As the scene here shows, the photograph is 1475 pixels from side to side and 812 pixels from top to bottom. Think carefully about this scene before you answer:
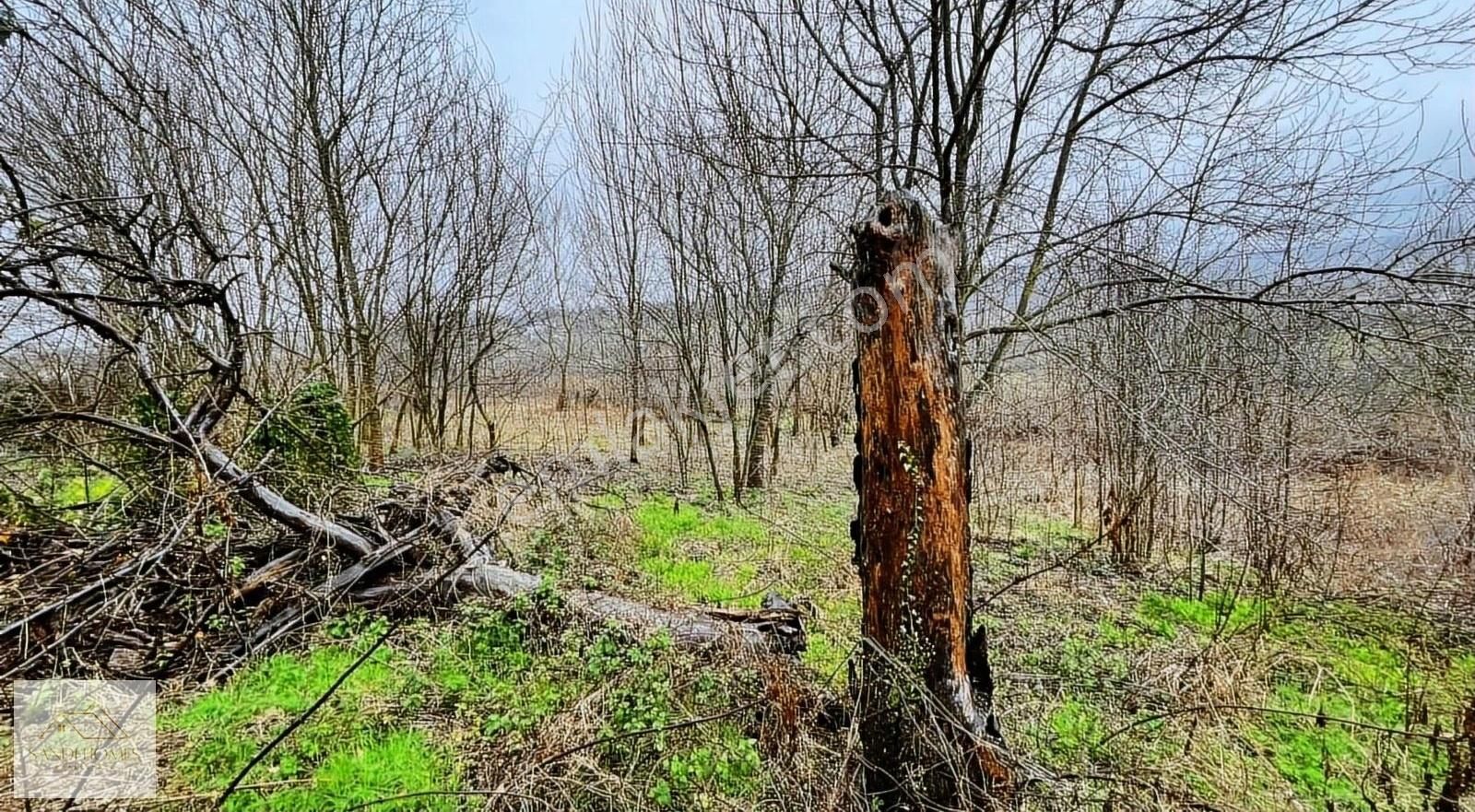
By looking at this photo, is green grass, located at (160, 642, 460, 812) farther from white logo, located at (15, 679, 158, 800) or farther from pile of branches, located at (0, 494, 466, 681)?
pile of branches, located at (0, 494, 466, 681)

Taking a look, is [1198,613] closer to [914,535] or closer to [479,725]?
[914,535]

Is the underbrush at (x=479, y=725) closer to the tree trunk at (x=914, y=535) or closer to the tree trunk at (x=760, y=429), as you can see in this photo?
the tree trunk at (x=914, y=535)

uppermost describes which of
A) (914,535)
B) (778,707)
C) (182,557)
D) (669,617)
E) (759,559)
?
(914,535)

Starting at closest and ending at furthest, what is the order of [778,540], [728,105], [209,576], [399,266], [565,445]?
1. [209,576]
2. [778,540]
3. [728,105]
4. [399,266]
5. [565,445]

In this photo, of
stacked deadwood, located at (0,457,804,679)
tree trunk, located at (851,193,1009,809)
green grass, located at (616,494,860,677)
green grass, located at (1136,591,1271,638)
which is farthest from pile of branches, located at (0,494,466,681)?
green grass, located at (1136,591,1271,638)

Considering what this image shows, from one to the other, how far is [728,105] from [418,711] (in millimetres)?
6218

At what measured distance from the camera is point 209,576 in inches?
109

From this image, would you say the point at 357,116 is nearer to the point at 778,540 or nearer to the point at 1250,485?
the point at 778,540

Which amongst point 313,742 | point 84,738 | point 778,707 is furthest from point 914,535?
point 84,738

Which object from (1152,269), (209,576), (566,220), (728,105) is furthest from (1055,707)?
(566,220)

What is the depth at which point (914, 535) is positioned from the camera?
66.8 inches

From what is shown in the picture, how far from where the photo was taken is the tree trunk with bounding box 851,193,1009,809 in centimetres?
169

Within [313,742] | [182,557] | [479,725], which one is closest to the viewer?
[313,742]

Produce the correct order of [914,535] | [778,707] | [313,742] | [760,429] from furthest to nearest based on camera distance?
[760,429], [313,742], [778,707], [914,535]
